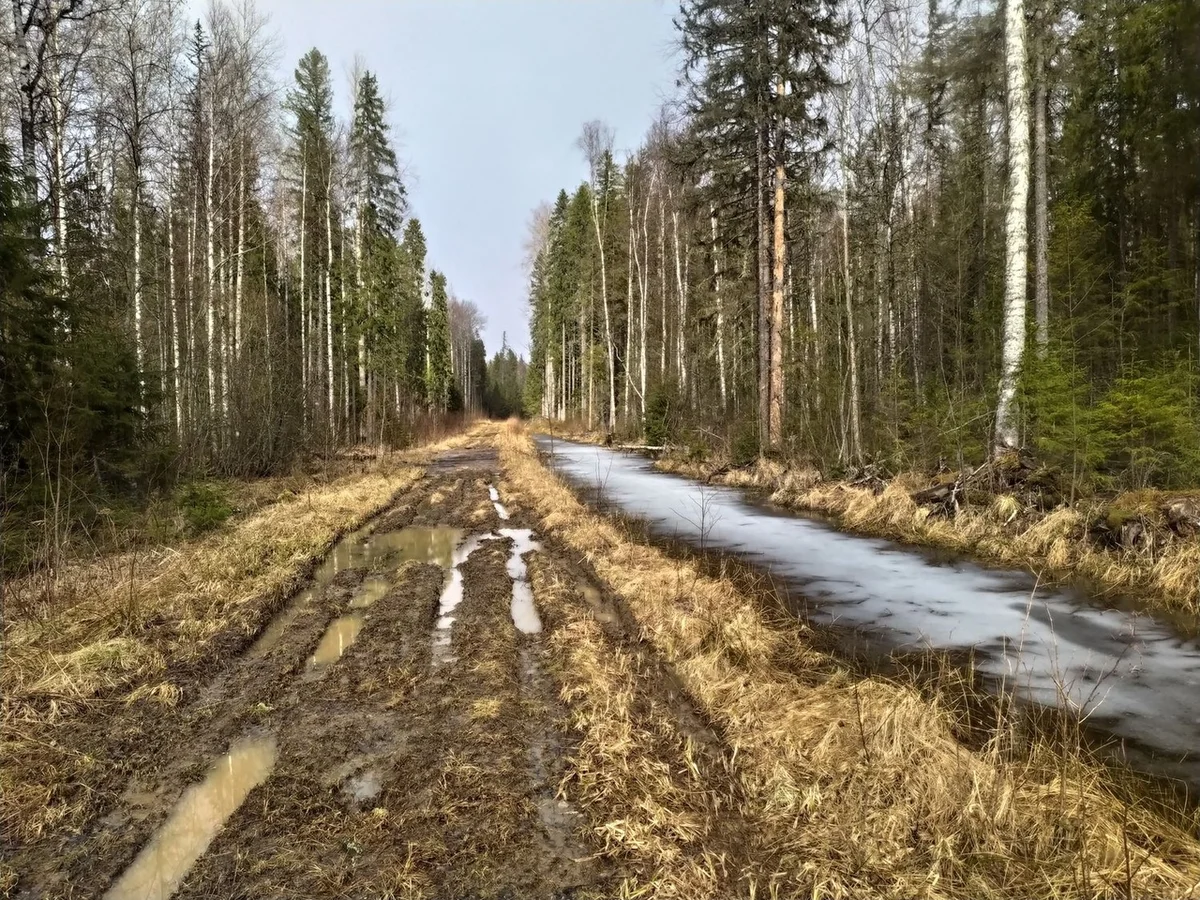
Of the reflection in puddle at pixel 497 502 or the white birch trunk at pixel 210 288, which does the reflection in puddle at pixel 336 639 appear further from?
the white birch trunk at pixel 210 288

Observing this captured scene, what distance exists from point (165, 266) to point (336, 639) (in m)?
14.2

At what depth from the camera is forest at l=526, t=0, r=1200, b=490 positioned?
362 inches

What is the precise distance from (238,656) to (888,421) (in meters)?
12.6

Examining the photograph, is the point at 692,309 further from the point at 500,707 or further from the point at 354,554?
the point at 500,707

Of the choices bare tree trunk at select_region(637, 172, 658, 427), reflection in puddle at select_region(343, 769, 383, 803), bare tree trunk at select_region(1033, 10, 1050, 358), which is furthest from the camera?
bare tree trunk at select_region(637, 172, 658, 427)

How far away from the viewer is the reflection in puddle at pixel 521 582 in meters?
6.07

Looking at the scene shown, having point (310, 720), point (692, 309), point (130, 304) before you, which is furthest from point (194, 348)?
point (692, 309)

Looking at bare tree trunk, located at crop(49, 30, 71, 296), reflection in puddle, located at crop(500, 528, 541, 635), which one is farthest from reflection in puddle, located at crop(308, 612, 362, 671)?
bare tree trunk, located at crop(49, 30, 71, 296)

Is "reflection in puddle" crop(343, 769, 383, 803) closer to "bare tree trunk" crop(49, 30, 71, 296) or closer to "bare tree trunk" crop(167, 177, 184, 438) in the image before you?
"bare tree trunk" crop(49, 30, 71, 296)

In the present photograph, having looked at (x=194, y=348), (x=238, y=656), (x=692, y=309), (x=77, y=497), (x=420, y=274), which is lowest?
(x=238, y=656)

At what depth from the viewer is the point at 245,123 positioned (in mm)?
15805

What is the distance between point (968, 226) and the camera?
18391 millimetres

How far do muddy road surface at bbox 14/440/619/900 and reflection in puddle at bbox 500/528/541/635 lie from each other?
0.24 feet

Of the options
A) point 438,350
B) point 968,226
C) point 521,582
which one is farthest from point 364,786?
point 438,350
